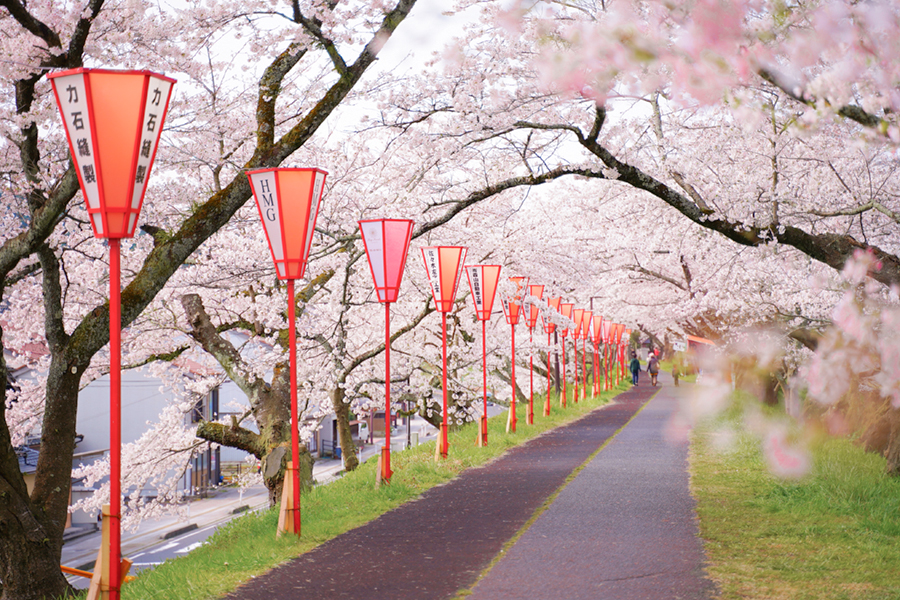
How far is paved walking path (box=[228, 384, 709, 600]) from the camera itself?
5.38 metres

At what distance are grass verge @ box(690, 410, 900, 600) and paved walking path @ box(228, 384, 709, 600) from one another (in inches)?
10.1

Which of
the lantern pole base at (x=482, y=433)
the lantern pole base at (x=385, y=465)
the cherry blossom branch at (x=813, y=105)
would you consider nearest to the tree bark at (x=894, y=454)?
the lantern pole base at (x=385, y=465)

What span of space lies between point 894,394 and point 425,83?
8161 millimetres

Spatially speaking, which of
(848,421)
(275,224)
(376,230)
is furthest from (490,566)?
(848,421)

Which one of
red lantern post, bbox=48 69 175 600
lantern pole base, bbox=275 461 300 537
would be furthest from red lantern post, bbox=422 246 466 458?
red lantern post, bbox=48 69 175 600

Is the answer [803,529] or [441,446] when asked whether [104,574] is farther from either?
[441,446]

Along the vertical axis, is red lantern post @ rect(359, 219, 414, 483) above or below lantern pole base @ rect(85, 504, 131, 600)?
above

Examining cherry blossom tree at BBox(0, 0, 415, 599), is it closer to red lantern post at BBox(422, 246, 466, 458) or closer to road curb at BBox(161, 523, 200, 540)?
red lantern post at BBox(422, 246, 466, 458)

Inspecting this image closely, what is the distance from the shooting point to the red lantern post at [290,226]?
23.4 feet

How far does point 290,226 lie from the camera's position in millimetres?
7320

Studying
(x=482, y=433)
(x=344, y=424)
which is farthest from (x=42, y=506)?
(x=344, y=424)

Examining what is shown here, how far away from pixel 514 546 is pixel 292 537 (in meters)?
2.00

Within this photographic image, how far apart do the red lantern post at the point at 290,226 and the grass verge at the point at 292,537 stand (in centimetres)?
36

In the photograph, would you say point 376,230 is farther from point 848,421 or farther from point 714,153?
point 848,421
